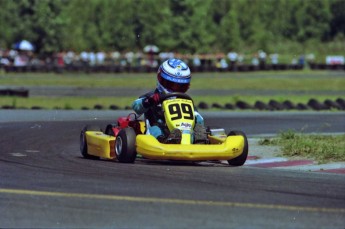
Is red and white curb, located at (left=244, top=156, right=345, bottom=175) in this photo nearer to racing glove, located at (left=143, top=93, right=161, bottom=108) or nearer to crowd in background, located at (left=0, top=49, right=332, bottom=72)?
racing glove, located at (left=143, top=93, right=161, bottom=108)

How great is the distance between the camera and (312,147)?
46.3 ft

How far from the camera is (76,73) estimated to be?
66.4 metres

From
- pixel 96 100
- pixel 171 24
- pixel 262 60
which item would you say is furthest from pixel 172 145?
pixel 171 24

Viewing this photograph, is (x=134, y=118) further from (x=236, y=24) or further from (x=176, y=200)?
(x=236, y=24)

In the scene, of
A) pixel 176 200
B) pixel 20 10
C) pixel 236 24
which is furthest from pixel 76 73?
pixel 176 200

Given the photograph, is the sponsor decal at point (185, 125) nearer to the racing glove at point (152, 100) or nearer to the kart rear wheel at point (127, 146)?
the racing glove at point (152, 100)

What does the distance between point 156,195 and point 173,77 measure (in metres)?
4.16

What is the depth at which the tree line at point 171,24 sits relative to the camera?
8431cm

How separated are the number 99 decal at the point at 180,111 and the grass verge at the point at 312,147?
172 cm

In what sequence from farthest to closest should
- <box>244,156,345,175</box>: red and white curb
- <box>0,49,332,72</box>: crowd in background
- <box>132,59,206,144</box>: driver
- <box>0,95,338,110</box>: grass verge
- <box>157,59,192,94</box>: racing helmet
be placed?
<box>0,49,332,72</box>: crowd in background, <box>0,95,338,110</box>: grass verge, <box>157,59,192,94</box>: racing helmet, <box>132,59,206,144</box>: driver, <box>244,156,345,175</box>: red and white curb

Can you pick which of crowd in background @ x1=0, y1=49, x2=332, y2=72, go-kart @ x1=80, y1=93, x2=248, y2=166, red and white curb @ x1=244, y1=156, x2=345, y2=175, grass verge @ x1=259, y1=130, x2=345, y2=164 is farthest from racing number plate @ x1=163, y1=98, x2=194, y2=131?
crowd in background @ x1=0, y1=49, x2=332, y2=72

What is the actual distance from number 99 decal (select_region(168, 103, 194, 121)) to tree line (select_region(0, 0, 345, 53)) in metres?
53.0

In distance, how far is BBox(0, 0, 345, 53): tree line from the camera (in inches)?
3319

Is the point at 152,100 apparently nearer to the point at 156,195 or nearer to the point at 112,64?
the point at 156,195
